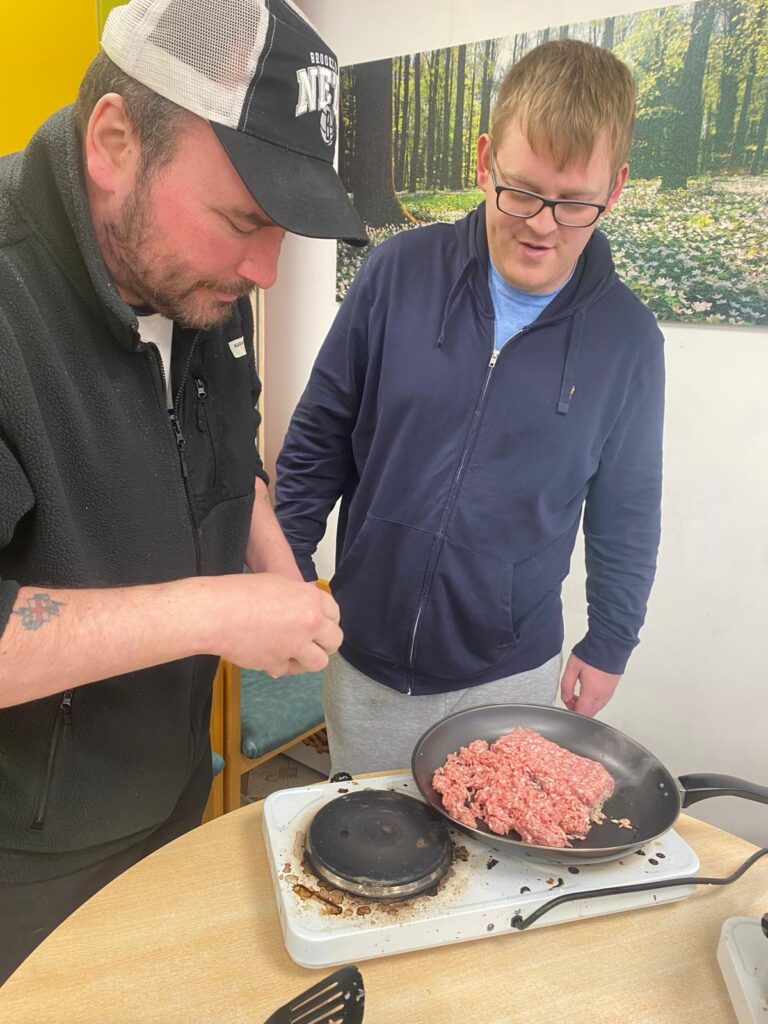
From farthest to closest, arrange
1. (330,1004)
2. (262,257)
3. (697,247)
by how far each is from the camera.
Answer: (697,247)
(262,257)
(330,1004)

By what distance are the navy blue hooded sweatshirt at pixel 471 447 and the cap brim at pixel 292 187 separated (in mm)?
473

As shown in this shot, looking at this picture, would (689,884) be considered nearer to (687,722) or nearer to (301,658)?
(301,658)

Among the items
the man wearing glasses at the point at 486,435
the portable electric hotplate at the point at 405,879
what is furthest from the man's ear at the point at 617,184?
the portable electric hotplate at the point at 405,879

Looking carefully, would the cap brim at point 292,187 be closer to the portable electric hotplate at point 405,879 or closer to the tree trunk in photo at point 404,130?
the portable electric hotplate at point 405,879

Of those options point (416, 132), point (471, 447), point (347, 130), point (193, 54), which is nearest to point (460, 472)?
point (471, 447)

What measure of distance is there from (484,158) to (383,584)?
2.54 ft

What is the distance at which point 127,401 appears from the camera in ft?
3.02

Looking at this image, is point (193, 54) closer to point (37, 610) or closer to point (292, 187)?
point (292, 187)

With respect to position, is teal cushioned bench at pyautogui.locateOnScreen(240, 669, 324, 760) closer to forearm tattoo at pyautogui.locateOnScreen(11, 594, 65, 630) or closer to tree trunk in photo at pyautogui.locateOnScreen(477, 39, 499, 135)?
forearm tattoo at pyautogui.locateOnScreen(11, 594, 65, 630)

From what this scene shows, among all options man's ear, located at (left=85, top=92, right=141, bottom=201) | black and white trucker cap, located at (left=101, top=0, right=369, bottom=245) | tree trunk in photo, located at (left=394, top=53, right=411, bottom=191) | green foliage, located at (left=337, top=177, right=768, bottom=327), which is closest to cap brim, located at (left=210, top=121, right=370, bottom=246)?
black and white trucker cap, located at (left=101, top=0, right=369, bottom=245)

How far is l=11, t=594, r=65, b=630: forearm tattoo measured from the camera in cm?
72

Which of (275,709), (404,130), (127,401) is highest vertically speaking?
(404,130)

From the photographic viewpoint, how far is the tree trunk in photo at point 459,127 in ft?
6.84

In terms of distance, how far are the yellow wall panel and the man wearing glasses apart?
1.19m
